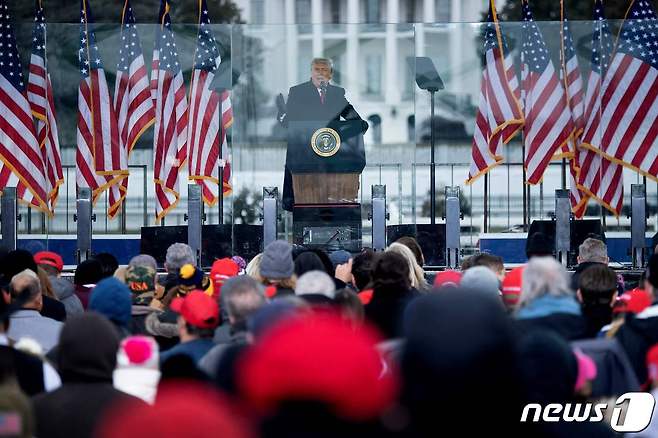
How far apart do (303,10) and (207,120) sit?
144ft

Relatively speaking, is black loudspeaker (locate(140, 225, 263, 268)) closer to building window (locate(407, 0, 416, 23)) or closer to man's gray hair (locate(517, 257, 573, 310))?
man's gray hair (locate(517, 257, 573, 310))

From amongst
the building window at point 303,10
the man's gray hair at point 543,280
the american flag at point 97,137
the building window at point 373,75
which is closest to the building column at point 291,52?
the building window at point 373,75

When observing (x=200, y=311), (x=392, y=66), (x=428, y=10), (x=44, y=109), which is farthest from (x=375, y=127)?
(x=428, y=10)

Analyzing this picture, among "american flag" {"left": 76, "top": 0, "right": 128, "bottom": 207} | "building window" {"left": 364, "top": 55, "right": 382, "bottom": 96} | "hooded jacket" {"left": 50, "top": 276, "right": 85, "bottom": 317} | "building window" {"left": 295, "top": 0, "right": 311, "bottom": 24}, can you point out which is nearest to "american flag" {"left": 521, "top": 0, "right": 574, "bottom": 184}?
"building window" {"left": 364, "top": 55, "right": 382, "bottom": 96}

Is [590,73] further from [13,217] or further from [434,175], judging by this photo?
[13,217]

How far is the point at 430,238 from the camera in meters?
17.6

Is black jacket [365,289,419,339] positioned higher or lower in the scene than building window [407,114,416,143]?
lower

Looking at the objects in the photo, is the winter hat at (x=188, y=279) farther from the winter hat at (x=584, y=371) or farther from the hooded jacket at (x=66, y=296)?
the winter hat at (x=584, y=371)

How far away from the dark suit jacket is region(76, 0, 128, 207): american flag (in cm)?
217

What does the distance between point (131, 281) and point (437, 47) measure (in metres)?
10.4

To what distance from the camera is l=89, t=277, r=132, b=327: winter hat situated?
7.09 metres

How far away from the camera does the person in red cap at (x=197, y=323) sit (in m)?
6.61

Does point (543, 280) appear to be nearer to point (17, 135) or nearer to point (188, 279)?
point (188, 279)

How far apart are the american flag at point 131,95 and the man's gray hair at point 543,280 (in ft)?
40.2
